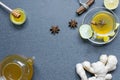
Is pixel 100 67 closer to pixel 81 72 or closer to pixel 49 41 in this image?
pixel 81 72

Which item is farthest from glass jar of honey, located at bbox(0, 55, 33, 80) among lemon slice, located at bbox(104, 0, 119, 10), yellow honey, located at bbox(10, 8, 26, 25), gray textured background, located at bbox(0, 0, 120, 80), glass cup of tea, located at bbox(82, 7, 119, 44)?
lemon slice, located at bbox(104, 0, 119, 10)

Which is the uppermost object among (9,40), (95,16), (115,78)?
(95,16)

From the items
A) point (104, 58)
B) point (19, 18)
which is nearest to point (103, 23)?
point (104, 58)

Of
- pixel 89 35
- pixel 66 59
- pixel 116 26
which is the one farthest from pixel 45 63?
pixel 116 26

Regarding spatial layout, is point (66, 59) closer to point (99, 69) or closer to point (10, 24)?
point (99, 69)

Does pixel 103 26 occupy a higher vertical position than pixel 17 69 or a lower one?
higher

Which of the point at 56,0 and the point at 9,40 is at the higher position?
the point at 56,0

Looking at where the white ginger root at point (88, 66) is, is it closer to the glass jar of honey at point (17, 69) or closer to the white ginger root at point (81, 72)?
the white ginger root at point (81, 72)
